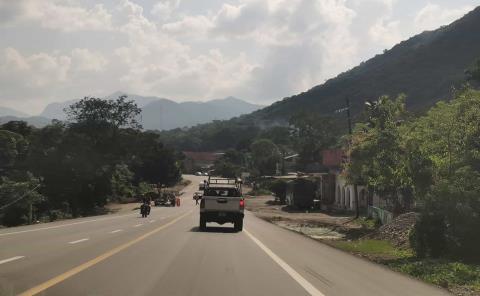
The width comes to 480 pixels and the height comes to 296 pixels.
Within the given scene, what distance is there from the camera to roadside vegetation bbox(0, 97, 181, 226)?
5494 cm

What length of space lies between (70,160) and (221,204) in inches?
1777

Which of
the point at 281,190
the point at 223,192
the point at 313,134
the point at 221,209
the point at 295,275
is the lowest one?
the point at 295,275

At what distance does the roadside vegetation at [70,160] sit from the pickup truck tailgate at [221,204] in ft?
91.1

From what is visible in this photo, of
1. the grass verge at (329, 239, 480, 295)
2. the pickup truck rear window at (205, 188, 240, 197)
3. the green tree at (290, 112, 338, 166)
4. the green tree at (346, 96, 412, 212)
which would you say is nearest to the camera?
the grass verge at (329, 239, 480, 295)

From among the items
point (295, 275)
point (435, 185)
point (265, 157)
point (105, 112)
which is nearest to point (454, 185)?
point (435, 185)

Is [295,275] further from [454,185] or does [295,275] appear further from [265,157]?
[265,157]

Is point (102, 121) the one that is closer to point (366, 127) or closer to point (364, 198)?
point (364, 198)

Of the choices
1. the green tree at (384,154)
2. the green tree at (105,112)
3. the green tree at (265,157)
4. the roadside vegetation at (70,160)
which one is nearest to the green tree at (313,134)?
the green tree at (265,157)

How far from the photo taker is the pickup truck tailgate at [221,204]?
90.0 ft

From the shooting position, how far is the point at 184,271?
39.8 ft

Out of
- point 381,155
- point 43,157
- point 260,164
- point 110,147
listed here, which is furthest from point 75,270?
point 260,164

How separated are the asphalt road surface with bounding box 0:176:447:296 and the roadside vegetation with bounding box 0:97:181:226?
36.2m

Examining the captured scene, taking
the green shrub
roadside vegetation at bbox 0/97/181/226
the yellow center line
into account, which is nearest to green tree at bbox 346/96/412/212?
the yellow center line

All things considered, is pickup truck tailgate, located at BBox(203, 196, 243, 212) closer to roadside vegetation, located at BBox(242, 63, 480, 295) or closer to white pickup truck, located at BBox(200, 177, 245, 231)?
white pickup truck, located at BBox(200, 177, 245, 231)
